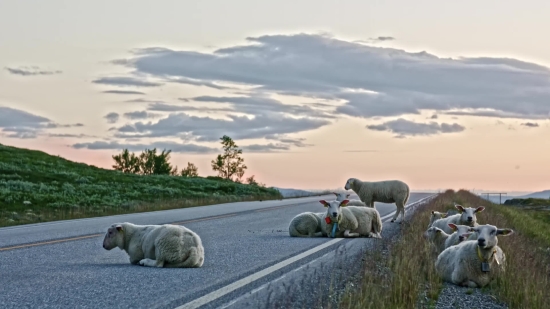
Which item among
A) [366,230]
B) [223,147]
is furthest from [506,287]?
[223,147]

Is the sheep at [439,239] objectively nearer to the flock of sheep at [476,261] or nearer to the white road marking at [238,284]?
the flock of sheep at [476,261]

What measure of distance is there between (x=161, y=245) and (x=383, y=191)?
51.5 feet

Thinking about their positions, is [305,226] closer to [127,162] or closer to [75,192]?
[75,192]

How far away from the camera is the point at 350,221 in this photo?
19.5m

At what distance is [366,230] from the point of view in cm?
1975

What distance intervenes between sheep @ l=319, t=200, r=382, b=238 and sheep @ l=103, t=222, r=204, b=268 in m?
A: 6.17

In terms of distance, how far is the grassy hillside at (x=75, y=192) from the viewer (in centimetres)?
3060

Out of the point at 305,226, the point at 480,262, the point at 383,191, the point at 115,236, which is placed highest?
the point at 383,191

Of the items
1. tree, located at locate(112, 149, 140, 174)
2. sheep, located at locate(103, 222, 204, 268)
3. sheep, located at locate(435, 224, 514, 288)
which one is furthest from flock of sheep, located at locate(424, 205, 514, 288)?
tree, located at locate(112, 149, 140, 174)

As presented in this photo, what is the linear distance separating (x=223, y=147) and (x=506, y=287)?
75.3 metres

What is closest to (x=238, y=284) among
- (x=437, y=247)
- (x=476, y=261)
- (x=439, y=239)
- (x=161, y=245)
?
(x=161, y=245)

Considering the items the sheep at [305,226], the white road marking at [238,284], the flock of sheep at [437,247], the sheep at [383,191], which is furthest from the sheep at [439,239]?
the sheep at [383,191]

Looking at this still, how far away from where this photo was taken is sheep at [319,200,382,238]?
19.0 m

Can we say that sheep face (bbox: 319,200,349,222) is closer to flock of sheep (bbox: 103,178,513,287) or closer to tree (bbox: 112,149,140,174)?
flock of sheep (bbox: 103,178,513,287)
